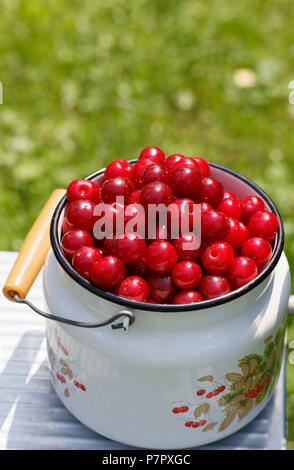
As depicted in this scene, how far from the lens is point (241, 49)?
2936 mm

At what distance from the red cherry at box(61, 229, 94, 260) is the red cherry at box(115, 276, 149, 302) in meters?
0.12

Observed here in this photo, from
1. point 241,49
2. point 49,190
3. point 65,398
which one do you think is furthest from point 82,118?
point 65,398

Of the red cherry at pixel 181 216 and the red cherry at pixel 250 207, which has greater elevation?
the red cherry at pixel 181 216

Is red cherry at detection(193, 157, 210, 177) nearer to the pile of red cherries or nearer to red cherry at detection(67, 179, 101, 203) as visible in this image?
the pile of red cherries

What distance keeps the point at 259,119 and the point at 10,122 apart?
3.66ft

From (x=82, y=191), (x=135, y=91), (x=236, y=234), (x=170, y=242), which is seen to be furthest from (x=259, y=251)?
(x=135, y=91)

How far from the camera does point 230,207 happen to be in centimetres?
118

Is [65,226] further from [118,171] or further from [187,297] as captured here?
[187,297]

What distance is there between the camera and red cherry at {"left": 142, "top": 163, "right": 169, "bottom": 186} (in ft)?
3.79

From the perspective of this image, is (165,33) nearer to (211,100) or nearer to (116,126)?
(211,100)

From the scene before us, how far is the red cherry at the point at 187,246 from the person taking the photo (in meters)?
1.08

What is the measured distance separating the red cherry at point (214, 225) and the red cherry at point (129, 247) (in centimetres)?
11

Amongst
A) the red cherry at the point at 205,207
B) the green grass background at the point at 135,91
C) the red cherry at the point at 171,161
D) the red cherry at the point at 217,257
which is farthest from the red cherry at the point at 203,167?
the green grass background at the point at 135,91

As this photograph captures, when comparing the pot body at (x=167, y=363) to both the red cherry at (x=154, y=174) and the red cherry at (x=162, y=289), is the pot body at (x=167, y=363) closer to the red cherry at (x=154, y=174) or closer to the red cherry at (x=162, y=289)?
the red cherry at (x=162, y=289)
